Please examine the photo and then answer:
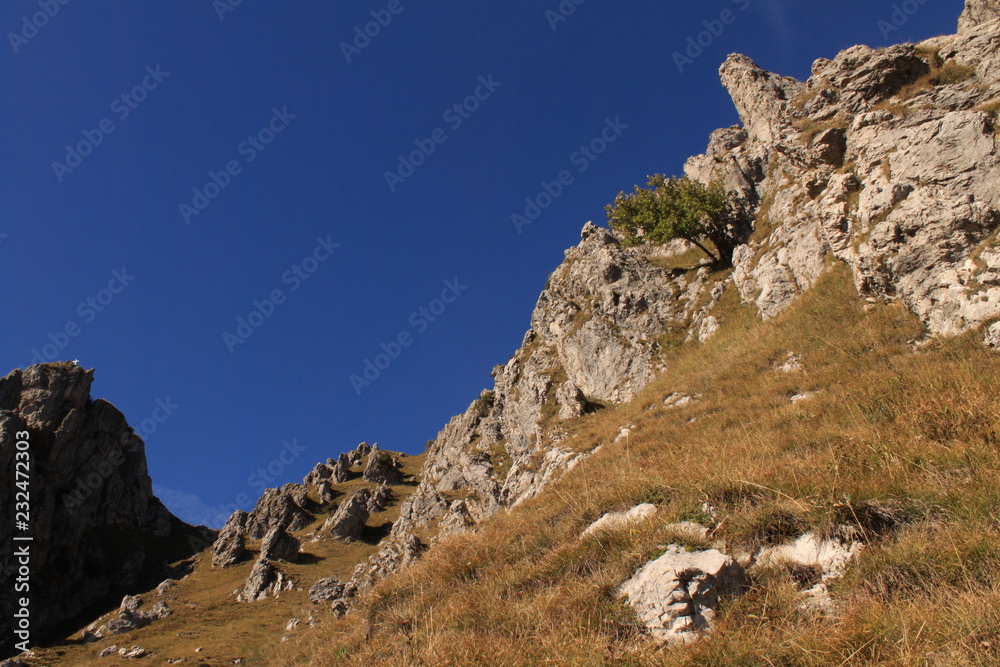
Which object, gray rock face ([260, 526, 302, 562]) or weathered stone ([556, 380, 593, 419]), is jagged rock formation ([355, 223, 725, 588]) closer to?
weathered stone ([556, 380, 593, 419])

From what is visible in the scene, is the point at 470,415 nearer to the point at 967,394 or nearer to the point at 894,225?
the point at 894,225

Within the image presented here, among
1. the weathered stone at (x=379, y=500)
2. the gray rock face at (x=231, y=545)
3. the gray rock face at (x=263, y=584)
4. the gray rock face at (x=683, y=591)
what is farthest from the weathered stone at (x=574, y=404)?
the gray rock face at (x=231, y=545)

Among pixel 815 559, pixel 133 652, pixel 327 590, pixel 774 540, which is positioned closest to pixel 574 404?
pixel 774 540

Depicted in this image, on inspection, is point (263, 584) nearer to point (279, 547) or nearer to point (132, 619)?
point (279, 547)

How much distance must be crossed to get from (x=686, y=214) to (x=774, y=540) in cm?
3462

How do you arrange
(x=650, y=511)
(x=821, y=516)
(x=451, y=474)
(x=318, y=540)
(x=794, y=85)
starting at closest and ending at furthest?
1. (x=821, y=516)
2. (x=650, y=511)
3. (x=794, y=85)
4. (x=451, y=474)
5. (x=318, y=540)

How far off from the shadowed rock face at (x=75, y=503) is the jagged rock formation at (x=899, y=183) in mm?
88722

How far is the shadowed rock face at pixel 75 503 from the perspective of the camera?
67.4 m

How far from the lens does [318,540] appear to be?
7488 cm

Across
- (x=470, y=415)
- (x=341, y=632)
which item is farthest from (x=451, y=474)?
(x=341, y=632)

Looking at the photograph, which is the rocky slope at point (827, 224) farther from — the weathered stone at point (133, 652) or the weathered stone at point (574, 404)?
the weathered stone at point (133, 652)

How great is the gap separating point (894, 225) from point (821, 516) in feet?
55.2

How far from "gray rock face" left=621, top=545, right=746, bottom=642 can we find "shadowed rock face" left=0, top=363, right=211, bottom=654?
84.0 meters

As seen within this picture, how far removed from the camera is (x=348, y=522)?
7519 cm
